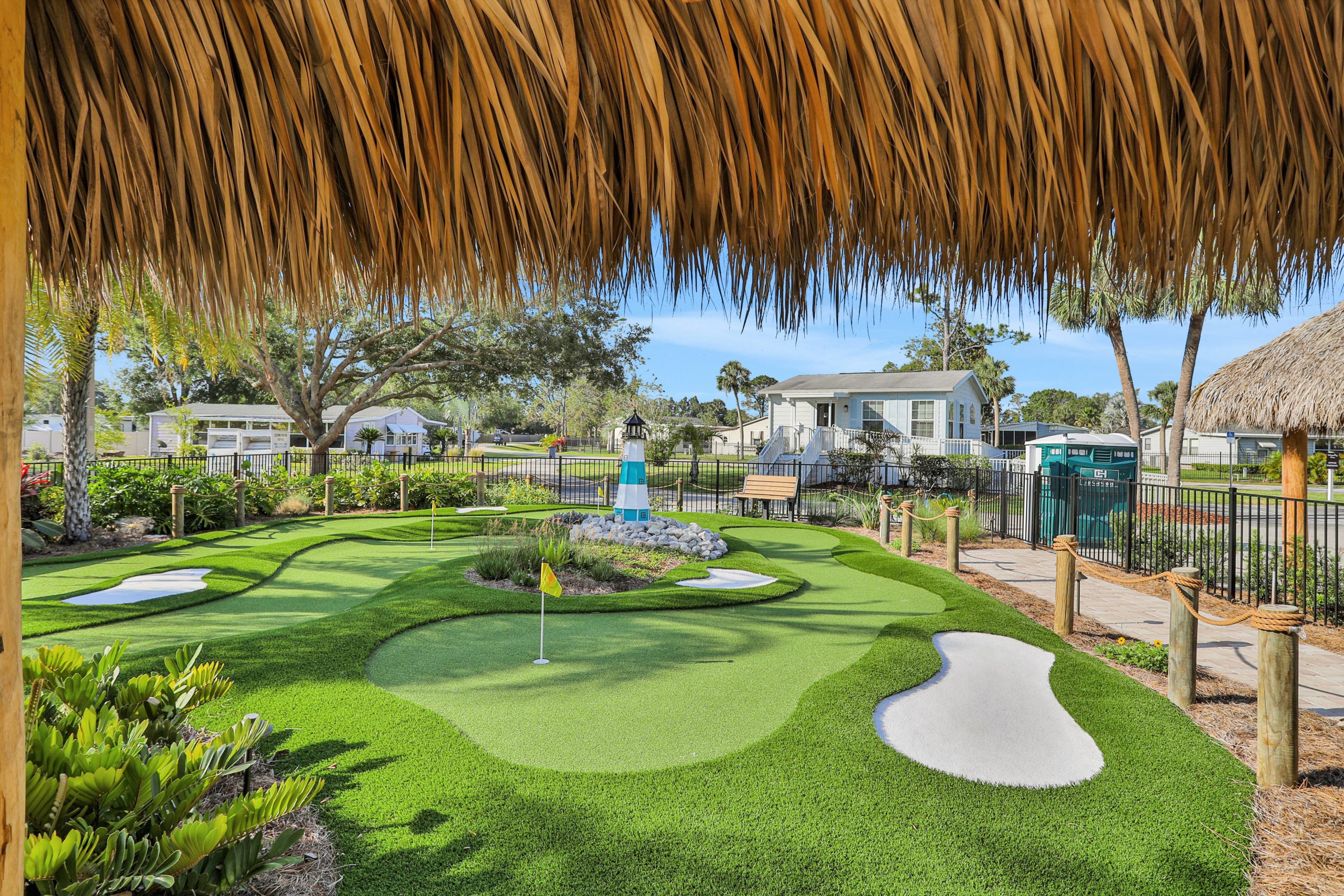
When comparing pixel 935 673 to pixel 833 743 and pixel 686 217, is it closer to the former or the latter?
pixel 833 743

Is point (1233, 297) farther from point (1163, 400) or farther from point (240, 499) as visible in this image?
point (1163, 400)

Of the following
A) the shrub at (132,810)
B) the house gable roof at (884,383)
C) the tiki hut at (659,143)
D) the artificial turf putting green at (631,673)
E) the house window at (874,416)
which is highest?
the house gable roof at (884,383)

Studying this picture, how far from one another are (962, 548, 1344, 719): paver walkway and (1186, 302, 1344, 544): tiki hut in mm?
1883

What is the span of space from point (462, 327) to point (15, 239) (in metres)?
18.2

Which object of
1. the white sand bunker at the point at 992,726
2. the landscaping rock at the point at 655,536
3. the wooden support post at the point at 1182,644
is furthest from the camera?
the landscaping rock at the point at 655,536

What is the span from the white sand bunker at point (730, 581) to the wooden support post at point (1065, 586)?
2961mm

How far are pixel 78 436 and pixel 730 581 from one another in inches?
379

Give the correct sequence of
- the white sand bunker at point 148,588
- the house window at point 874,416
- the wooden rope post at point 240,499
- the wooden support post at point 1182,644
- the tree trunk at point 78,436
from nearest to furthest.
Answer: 1. the wooden support post at point 1182,644
2. the white sand bunker at point 148,588
3. the tree trunk at point 78,436
4. the wooden rope post at point 240,499
5. the house window at point 874,416

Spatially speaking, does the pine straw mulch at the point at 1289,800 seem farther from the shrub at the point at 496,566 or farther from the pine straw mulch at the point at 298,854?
the shrub at the point at 496,566

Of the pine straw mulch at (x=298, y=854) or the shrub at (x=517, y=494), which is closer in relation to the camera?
the pine straw mulch at (x=298, y=854)

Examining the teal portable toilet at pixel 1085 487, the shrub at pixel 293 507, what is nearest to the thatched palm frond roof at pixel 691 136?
the teal portable toilet at pixel 1085 487

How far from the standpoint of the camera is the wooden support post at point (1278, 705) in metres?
3.44

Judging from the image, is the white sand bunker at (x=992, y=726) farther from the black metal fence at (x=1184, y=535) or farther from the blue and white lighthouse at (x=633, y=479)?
the blue and white lighthouse at (x=633, y=479)

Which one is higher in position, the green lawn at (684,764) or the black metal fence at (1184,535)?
the black metal fence at (1184,535)
